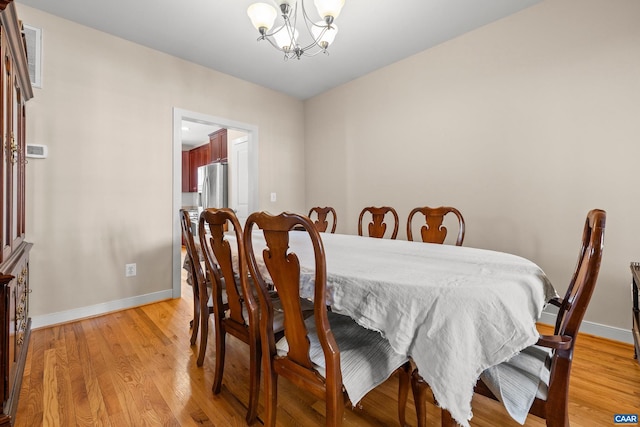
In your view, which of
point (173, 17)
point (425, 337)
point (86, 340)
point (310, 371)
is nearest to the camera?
point (425, 337)

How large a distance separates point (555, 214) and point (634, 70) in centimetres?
107

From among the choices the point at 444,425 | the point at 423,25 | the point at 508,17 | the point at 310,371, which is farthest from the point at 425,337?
the point at 508,17

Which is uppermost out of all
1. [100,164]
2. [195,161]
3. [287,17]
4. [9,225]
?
[287,17]

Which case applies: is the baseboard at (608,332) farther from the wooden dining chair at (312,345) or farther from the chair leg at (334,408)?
the chair leg at (334,408)

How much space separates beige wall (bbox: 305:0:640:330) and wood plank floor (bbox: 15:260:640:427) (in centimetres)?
79

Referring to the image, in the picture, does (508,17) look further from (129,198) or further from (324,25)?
(129,198)

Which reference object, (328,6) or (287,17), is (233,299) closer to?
(328,6)

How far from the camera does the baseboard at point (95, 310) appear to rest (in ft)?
7.97

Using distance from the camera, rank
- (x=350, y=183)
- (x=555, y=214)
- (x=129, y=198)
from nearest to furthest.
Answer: (x=555, y=214) → (x=129, y=198) → (x=350, y=183)

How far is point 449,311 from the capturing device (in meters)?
0.91

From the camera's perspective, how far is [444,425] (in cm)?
98

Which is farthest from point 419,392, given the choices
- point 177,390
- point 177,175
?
point 177,175

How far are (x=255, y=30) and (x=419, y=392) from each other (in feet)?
9.85

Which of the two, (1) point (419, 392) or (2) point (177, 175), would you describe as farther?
(2) point (177, 175)
